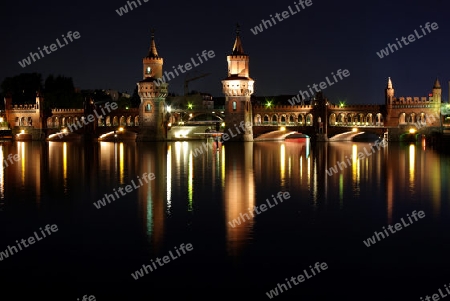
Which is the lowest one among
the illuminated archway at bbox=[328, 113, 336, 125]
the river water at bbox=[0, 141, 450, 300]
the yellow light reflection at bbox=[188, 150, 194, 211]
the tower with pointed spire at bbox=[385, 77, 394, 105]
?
the river water at bbox=[0, 141, 450, 300]

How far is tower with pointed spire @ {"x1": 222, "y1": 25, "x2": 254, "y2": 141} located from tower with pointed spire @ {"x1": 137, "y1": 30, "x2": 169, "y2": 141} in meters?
9.54

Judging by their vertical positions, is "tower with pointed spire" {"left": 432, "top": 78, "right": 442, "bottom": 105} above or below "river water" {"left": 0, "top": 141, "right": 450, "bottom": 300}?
above

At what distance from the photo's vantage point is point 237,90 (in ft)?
254

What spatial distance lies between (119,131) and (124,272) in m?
75.5

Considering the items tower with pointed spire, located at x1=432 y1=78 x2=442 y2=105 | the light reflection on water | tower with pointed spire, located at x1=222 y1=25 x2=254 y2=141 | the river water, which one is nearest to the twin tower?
tower with pointed spire, located at x1=222 y1=25 x2=254 y2=141

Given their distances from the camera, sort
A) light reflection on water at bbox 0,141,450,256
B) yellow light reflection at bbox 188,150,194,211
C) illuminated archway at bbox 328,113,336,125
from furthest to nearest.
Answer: illuminated archway at bbox 328,113,336,125 → yellow light reflection at bbox 188,150,194,211 → light reflection on water at bbox 0,141,450,256

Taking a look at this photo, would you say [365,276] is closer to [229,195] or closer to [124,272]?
[124,272]

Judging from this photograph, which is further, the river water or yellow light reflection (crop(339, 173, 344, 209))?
yellow light reflection (crop(339, 173, 344, 209))

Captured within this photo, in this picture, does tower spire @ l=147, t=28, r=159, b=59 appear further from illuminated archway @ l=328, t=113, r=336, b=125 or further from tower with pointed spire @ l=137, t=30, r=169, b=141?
illuminated archway @ l=328, t=113, r=336, b=125

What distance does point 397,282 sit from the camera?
14.3 metres

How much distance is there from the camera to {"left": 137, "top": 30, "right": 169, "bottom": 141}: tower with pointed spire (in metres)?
81.8

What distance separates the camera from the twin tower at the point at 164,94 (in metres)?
77.4

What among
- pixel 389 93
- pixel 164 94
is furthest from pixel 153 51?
pixel 389 93

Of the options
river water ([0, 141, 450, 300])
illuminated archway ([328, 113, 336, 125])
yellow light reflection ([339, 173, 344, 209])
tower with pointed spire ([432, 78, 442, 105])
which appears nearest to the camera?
river water ([0, 141, 450, 300])
